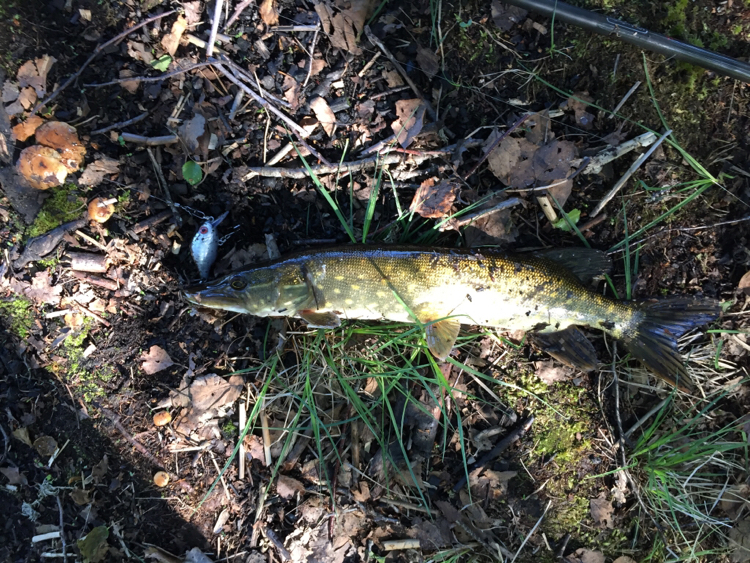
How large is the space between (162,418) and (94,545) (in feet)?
3.84

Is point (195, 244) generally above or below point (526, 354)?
above

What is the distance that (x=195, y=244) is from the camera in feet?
10.9

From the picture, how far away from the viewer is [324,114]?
339 cm

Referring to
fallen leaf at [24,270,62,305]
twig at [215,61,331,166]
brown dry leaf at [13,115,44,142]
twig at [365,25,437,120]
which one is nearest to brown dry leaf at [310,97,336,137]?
twig at [215,61,331,166]

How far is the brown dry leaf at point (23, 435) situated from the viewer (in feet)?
11.5

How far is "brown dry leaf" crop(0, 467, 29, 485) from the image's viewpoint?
3574mm

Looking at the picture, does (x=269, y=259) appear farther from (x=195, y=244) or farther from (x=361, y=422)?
(x=361, y=422)

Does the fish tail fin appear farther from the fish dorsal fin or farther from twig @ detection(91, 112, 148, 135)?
twig @ detection(91, 112, 148, 135)

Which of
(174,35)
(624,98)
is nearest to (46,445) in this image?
(174,35)

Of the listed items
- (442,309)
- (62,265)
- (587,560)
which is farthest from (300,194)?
(587,560)

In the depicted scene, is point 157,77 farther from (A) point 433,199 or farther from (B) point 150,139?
(A) point 433,199

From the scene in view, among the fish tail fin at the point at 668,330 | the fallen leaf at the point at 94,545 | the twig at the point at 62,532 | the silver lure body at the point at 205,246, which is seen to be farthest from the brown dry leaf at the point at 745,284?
the twig at the point at 62,532


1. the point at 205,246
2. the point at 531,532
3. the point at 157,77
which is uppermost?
the point at 157,77

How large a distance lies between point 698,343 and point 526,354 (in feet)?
4.49
